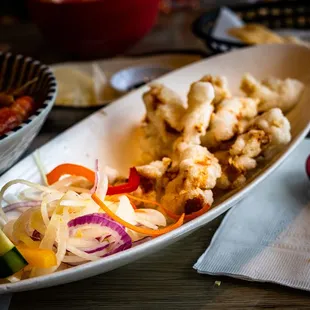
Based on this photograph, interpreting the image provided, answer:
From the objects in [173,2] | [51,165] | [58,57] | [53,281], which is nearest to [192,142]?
[51,165]

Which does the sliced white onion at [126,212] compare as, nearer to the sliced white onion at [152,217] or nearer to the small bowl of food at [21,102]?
the sliced white onion at [152,217]

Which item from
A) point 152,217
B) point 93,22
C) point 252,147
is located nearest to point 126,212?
point 152,217

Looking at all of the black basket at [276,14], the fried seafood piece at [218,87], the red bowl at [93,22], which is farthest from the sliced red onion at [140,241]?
the black basket at [276,14]

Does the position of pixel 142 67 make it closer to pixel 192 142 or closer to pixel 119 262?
pixel 192 142

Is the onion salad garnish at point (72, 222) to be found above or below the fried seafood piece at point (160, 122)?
above

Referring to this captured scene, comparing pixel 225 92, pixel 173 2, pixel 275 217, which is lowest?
pixel 173 2

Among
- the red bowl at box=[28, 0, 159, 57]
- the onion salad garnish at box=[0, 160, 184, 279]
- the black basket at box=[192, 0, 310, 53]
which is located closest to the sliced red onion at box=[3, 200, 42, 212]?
the onion salad garnish at box=[0, 160, 184, 279]
